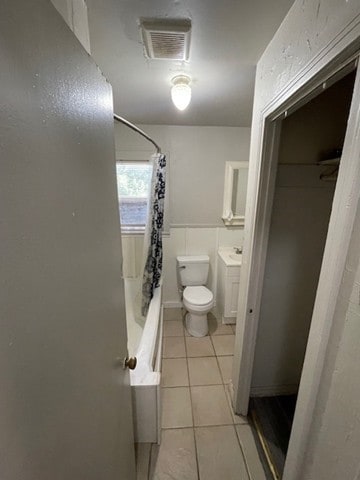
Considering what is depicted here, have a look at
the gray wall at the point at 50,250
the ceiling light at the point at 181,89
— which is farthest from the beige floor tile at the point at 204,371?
the ceiling light at the point at 181,89

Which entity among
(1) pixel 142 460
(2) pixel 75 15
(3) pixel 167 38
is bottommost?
(1) pixel 142 460

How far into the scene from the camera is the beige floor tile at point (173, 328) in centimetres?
247

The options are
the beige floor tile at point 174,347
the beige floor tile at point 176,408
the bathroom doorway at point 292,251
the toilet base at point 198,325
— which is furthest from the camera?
the toilet base at point 198,325

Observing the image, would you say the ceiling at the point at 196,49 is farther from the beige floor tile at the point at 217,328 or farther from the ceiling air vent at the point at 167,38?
the beige floor tile at the point at 217,328

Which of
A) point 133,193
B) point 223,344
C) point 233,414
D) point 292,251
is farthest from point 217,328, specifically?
point 133,193

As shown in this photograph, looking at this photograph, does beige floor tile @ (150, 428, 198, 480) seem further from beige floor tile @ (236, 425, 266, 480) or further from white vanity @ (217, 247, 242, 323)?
white vanity @ (217, 247, 242, 323)

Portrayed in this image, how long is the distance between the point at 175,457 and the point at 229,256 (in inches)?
69.6

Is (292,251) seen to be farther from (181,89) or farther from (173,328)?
(173,328)

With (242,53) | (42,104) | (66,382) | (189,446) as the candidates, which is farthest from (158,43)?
(189,446)

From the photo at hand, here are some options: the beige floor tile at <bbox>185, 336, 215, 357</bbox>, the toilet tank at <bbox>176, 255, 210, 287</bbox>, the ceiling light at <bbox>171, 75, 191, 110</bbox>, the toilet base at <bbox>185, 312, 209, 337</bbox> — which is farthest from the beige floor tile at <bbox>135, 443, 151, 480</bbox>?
the ceiling light at <bbox>171, 75, 191, 110</bbox>

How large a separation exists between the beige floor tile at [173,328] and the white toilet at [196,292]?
0.10 m

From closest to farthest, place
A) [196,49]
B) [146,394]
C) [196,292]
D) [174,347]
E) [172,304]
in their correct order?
[196,49] < [146,394] < [174,347] < [196,292] < [172,304]

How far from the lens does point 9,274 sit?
1.05 feet

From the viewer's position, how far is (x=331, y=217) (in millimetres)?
660
